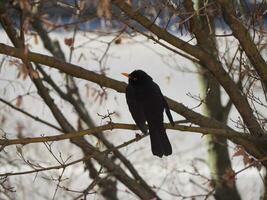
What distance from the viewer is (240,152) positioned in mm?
4484

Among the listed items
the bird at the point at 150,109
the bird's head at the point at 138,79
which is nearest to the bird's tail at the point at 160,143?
the bird at the point at 150,109

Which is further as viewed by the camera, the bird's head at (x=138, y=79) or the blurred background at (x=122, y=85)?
the bird's head at (x=138, y=79)

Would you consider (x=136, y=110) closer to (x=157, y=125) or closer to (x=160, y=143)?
(x=157, y=125)

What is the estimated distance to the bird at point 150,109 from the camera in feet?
14.0

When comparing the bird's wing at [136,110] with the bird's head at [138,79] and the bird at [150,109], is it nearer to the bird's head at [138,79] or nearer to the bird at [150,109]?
the bird at [150,109]

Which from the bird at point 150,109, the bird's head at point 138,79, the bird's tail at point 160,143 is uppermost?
the bird's head at point 138,79

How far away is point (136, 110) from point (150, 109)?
0.33 ft

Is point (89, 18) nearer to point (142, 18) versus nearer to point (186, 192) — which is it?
point (142, 18)

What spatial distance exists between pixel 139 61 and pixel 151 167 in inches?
60.2

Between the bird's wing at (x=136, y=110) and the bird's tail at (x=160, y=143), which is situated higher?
the bird's wing at (x=136, y=110)

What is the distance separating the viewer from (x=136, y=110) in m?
4.45

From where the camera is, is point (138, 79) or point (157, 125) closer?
point (157, 125)

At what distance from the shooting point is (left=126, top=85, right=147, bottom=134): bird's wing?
14.1ft

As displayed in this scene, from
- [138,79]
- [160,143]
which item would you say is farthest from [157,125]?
[138,79]
